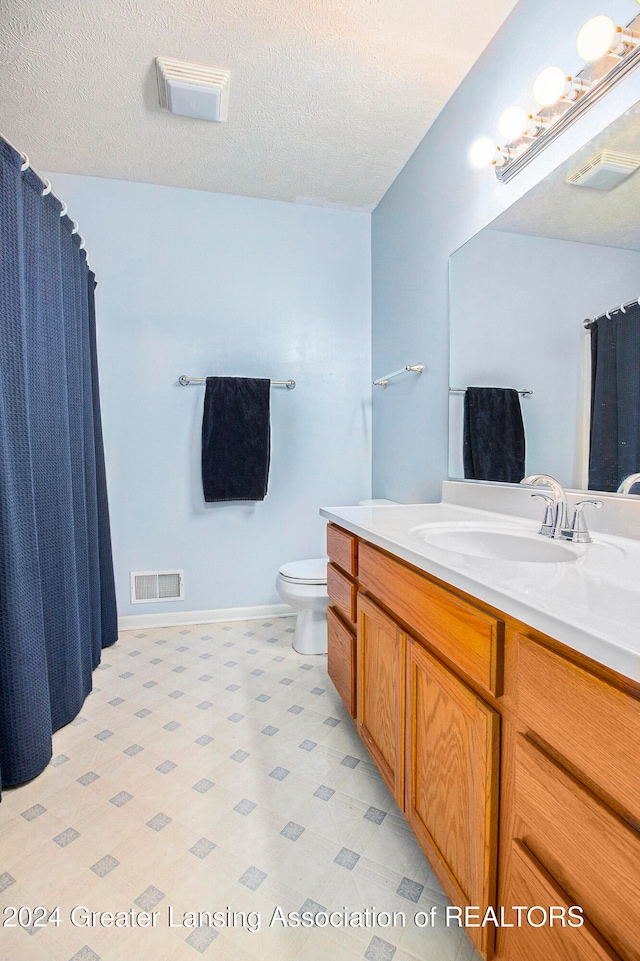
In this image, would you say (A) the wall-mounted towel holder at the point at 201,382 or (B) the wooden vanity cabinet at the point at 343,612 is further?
(A) the wall-mounted towel holder at the point at 201,382

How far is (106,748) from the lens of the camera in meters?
1.53

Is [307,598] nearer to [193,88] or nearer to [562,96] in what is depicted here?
[562,96]

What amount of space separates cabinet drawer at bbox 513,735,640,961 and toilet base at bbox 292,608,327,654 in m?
1.59

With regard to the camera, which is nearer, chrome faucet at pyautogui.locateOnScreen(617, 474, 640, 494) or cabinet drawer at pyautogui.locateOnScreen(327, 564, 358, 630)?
chrome faucet at pyautogui.locateOnScreen(617, 474, 640, 494)

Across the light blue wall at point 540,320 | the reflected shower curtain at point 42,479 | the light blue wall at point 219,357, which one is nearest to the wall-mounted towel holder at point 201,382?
the light blue wall at point 219,357

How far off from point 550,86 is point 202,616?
257 cm

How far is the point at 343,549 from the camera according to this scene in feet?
4.99

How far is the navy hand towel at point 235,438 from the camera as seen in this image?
249 cm

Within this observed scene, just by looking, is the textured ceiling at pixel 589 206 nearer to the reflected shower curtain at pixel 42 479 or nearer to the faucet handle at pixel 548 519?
the faucet handle at pixel 548 519

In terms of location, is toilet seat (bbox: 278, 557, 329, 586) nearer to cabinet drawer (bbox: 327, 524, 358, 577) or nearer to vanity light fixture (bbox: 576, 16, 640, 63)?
cabinet drawer (bbox: 327, 524, 358, 577)

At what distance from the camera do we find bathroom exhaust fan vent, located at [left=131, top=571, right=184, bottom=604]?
2.52m

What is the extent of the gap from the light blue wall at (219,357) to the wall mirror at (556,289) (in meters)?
1.15

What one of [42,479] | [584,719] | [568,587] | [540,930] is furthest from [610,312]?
[42,479]

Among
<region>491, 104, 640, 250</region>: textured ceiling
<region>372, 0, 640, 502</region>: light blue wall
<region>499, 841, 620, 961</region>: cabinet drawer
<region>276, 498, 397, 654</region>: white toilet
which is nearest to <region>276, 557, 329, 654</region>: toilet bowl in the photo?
<region>276, 498, 397, 654</region>: white toilet
